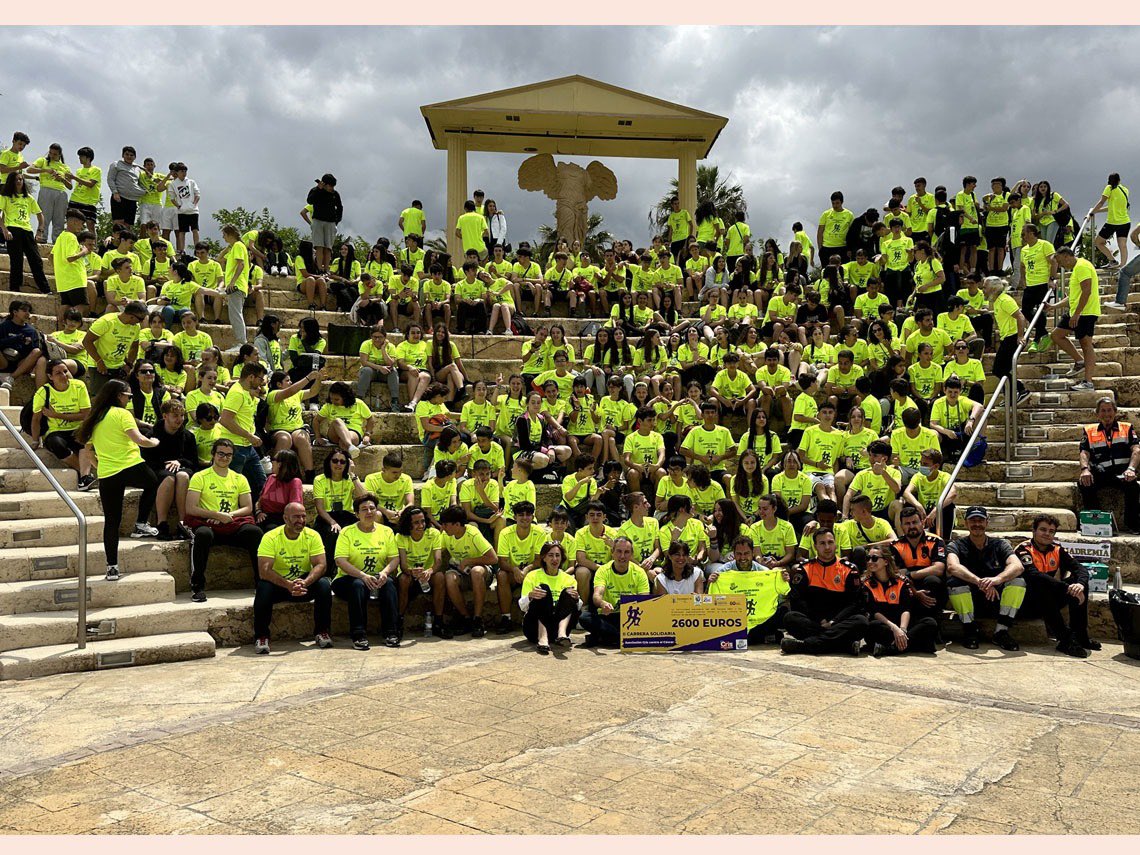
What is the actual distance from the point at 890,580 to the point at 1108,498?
3.47 metres

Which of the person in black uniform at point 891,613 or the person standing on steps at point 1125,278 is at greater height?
the person standing on steps at point 1125,278

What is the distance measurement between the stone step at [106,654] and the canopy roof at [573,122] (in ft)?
52.4

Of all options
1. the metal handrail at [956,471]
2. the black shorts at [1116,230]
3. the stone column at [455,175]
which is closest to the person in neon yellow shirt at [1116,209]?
the black shorts at [1116,230]

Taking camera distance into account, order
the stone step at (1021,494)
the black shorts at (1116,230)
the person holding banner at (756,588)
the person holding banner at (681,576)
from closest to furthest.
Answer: the person holding banner at (756,588)
the person holding banner at (681,576)
the stone step at (1021,494)
the black shorts at (1116,230)

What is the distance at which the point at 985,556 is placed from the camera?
27.0ft

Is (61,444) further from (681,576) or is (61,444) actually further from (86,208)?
(86,208)

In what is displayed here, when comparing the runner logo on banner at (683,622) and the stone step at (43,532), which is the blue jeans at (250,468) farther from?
the runner logo on banner at (683,622)

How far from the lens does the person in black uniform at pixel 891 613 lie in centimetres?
770

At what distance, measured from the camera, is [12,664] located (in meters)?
6.69

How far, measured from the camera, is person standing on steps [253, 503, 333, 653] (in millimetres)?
7723

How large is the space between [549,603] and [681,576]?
4.31 feet

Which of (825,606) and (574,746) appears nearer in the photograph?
(574,746)

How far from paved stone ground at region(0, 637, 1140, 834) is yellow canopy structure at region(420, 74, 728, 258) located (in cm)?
1523

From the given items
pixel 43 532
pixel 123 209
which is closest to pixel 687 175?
pixel 123 209
